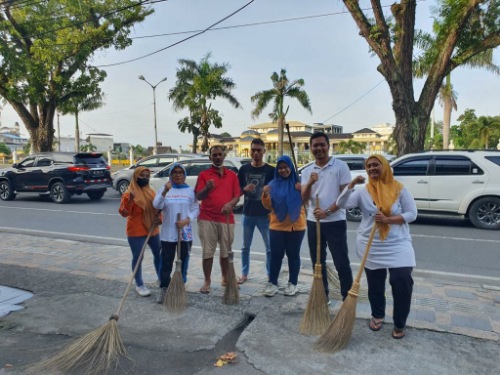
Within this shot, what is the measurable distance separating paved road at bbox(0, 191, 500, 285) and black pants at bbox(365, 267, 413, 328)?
2.34 meters

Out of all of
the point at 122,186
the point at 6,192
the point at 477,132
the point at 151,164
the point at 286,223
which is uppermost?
the point at 477,132

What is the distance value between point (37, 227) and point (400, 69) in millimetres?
10929

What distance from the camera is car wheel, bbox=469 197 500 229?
26.8 feet

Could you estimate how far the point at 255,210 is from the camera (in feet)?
14.8

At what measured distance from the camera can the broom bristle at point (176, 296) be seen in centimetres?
397

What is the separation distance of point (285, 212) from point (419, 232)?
513cm

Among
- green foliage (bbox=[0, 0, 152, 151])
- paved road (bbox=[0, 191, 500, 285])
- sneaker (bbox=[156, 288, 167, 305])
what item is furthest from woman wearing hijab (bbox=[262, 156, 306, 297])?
green foliage (bbox=[0, 0, 152, 151])

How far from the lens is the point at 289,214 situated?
4.01 m

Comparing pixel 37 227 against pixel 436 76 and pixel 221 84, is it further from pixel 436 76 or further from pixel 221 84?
pixel 221 84

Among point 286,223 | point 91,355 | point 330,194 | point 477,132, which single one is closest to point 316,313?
point 286,223

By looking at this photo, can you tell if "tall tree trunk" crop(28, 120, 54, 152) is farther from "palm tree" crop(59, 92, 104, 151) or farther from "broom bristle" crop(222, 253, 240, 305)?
"broom bristle" crop(222, 253, 240, 305)

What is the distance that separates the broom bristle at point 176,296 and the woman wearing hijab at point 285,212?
0.98m

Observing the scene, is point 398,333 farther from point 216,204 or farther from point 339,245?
point 216,204

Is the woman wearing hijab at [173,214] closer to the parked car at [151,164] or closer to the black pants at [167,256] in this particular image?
the black pants at [167,256]
